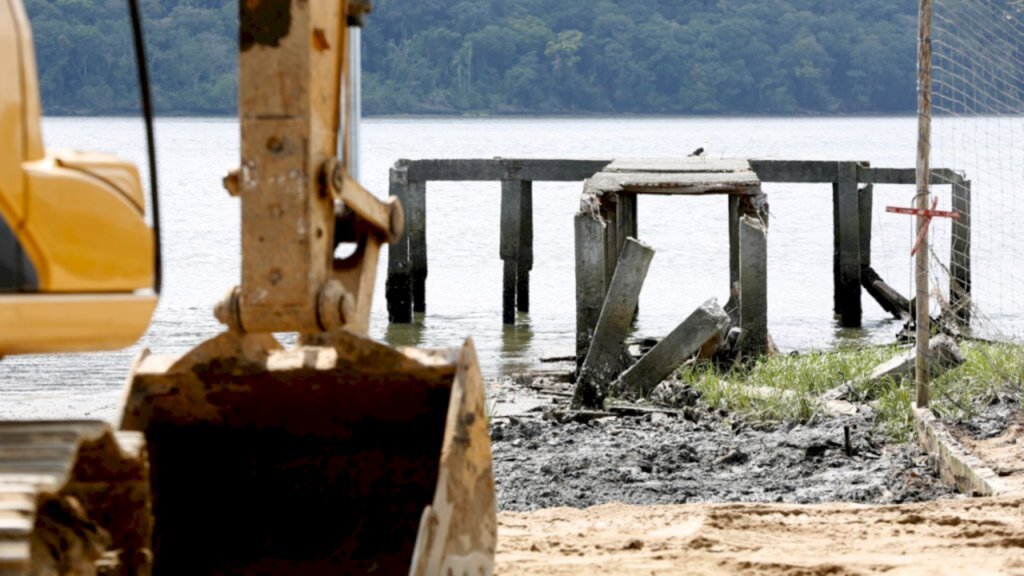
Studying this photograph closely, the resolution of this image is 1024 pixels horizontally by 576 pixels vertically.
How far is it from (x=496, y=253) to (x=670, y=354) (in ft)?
70.5

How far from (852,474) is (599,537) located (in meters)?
2.50

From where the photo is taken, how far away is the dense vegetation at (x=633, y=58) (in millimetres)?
63625

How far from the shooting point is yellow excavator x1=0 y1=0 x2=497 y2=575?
4.00 meters

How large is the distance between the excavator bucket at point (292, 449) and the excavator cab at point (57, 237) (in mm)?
1137

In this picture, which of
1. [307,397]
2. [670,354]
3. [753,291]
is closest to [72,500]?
[307,397]

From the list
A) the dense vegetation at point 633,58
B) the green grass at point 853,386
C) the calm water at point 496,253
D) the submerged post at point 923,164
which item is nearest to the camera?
the submerged post at point 923,164

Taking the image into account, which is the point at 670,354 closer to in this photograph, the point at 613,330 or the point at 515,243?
the point at 613,330

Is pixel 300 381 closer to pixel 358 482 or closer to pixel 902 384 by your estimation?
pixel 358 482

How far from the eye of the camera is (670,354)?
12508mm

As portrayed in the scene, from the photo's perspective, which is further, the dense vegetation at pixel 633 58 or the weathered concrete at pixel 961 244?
the dense vegetation at pixel 633 58

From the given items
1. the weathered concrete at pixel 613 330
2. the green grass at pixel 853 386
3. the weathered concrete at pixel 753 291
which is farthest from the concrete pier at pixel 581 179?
the weathered concrete at pixel 613 330

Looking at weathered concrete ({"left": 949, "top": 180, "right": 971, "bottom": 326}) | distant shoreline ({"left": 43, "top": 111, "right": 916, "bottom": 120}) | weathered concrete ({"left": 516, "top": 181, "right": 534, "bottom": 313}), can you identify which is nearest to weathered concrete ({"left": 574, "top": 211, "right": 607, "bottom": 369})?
weathered concrete ({"left": 949, "top": 180, "right": 971, "bottom": 326})

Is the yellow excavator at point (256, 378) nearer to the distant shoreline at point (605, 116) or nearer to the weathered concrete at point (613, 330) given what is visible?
the weathered concrete at point (613, 330)

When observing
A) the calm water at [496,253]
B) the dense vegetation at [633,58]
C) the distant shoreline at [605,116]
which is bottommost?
the calm water at [496,253]
